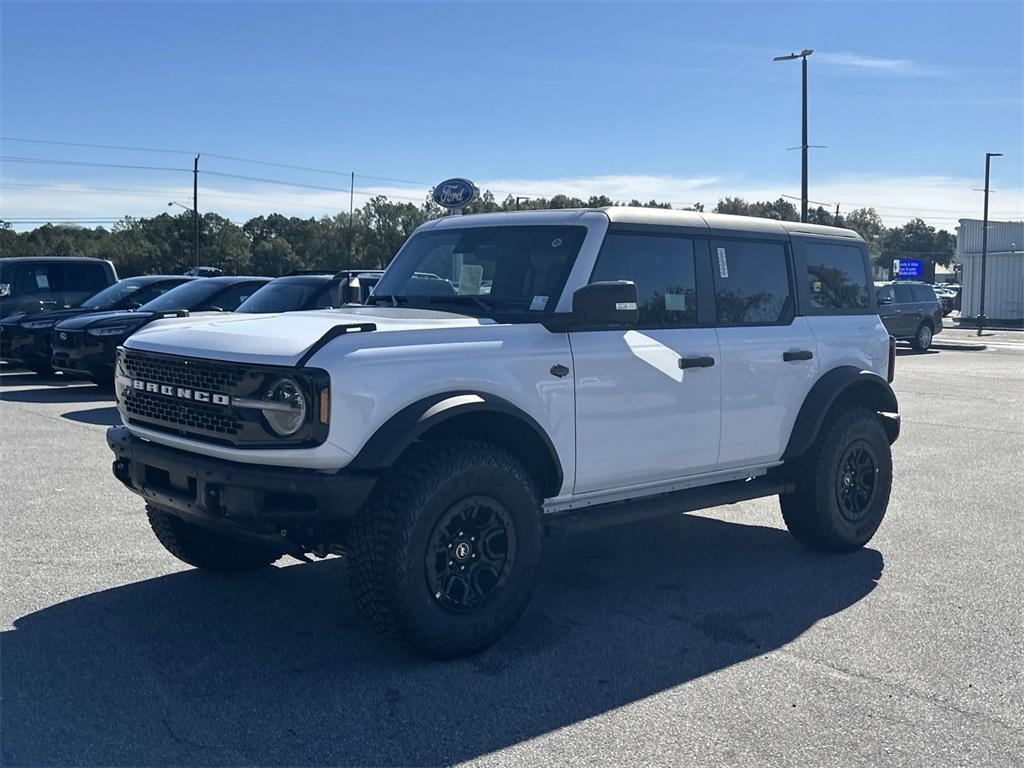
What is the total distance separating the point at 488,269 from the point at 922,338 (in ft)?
78.7

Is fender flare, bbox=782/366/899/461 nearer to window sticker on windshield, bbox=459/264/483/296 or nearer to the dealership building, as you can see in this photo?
window sticker on windshield, bbox=459/264/483/296

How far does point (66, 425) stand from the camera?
11281 millimetres

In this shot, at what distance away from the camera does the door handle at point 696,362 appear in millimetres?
5633

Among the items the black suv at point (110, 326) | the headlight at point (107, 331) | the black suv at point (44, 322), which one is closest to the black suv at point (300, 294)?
the black suv at point (110, 326)

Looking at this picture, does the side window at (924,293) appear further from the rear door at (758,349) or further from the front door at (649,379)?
the front door at (649,379)

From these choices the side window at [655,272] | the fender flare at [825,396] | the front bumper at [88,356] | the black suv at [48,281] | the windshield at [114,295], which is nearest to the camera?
the side window at [655,272]

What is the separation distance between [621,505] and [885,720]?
71.1 inches

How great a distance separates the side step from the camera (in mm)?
5180

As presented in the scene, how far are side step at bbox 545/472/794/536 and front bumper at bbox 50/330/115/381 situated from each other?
32.1 feet

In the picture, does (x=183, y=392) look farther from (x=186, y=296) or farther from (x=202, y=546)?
(x=186, y=296)

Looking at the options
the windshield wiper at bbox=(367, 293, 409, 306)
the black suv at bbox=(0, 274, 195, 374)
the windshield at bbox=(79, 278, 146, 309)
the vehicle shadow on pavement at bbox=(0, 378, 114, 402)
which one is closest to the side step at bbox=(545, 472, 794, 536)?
the windshield wiper at bbox=(367, 293, 409, 306)

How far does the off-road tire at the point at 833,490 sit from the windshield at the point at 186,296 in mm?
9792

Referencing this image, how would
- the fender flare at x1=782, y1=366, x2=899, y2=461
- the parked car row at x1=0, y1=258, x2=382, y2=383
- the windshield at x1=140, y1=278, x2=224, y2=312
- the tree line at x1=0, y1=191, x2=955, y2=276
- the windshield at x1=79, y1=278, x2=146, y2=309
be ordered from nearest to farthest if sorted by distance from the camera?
the fender flare at x1=782, y1=366, x2=899, y2=461
the parked car row at x1=0, y1=258, x2=382, y2=383
the windshield at x1=140, y1=278, x2=224, y2=312
the windshield at x1=79, y1=278, x2=146, y2=309
the tree line at x1=0, y1=191, x2=955, y2=276

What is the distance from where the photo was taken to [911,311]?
2652 cm
